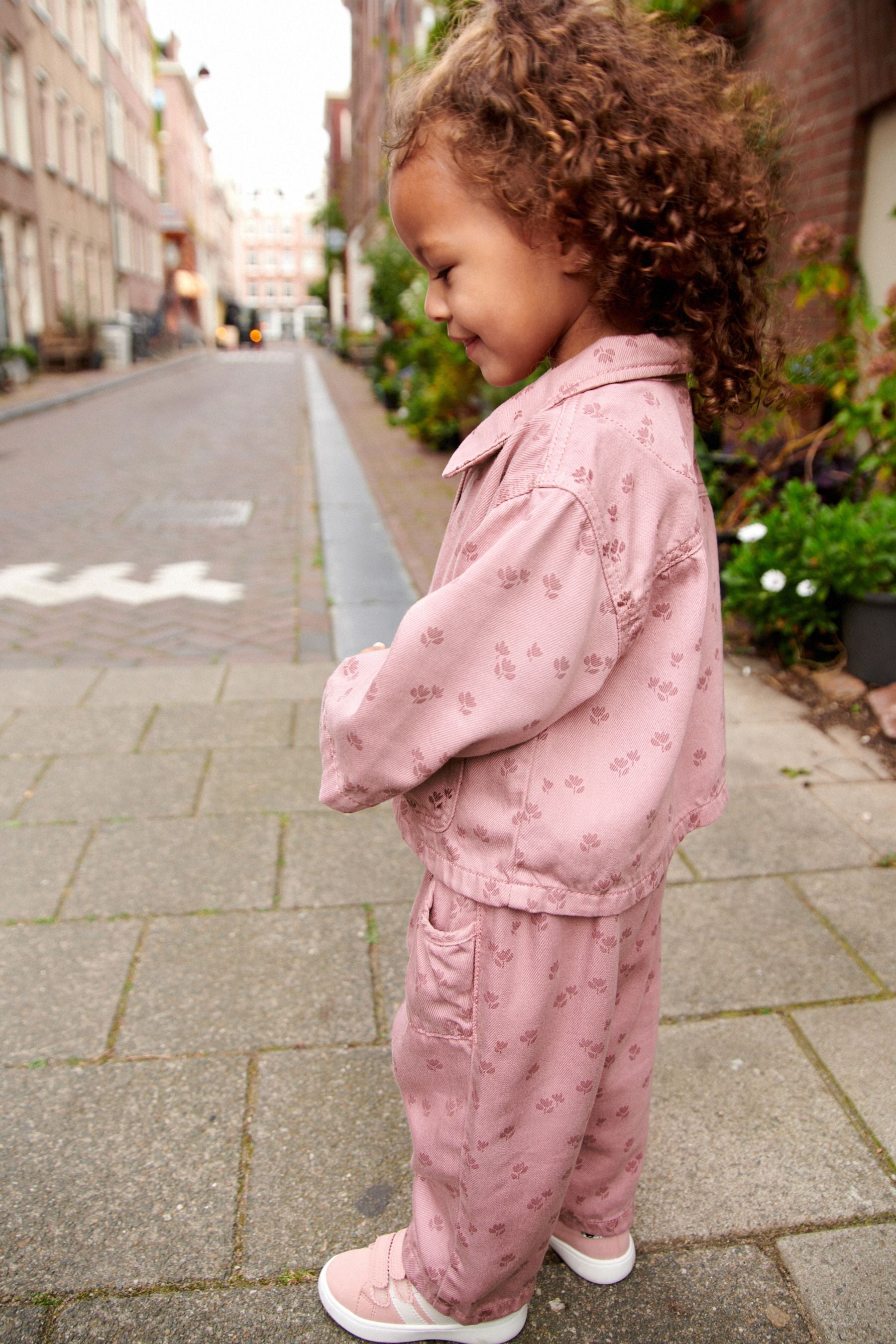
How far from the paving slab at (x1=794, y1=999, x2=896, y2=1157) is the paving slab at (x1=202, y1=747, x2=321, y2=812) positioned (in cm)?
143

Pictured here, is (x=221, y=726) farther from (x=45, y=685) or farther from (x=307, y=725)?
(x=45, y=685)

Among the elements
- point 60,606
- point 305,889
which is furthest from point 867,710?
point 60,606

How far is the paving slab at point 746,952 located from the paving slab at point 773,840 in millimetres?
80

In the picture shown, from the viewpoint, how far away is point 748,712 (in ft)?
11.6

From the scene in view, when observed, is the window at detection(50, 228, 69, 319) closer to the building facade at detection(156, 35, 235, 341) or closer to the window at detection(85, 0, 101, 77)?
the window at detection(85, 0, 101, 77)

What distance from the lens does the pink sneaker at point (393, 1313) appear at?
4.56 ft

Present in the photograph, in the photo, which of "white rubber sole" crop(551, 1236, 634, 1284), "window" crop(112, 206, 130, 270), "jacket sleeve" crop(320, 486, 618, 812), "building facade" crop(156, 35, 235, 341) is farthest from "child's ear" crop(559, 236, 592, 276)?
"building facade" crop(156, 35, 235, 341)

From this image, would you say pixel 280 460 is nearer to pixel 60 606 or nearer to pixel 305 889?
pixel 60 606

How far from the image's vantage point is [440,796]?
1184mm

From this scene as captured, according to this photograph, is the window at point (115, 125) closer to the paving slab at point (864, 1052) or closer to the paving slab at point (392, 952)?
the paving slab at point (392, 952)

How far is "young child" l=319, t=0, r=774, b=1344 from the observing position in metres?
1.03

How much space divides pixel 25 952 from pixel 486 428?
5.63 feet

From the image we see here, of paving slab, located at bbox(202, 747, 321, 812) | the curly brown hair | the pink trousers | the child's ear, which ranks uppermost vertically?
the curly brown hair

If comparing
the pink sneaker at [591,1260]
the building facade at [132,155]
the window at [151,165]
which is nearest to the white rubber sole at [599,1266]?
the pink sneaker at [591,1260]
